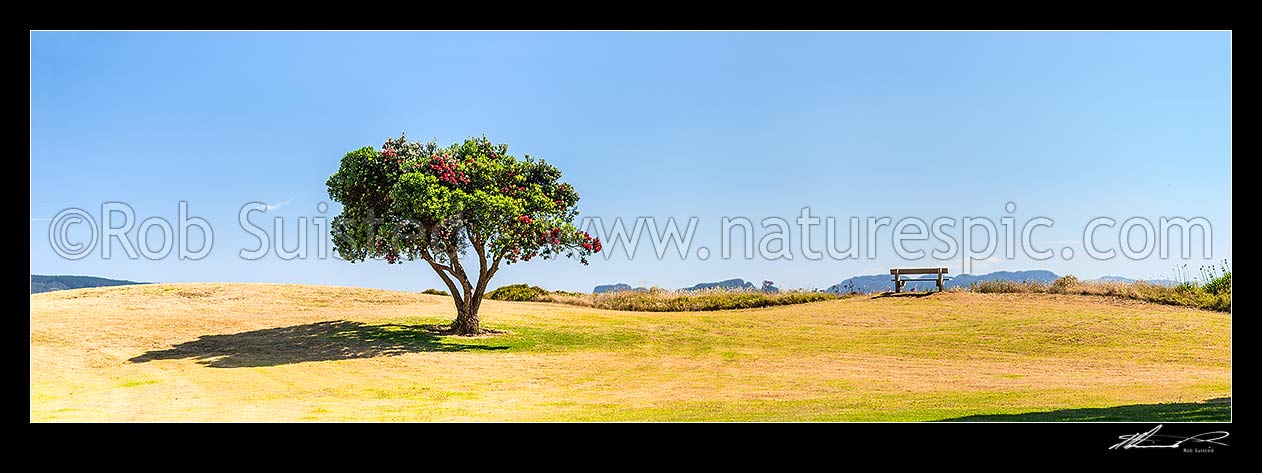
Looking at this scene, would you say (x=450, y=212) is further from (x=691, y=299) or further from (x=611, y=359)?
(x=691, y=299)

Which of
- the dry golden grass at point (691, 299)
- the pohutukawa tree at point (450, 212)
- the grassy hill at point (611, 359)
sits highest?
the pohutukawa tree at point (450, 212)

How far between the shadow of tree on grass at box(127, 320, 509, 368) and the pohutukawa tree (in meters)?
1.92

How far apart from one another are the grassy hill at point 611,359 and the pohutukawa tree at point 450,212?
2.50 metres

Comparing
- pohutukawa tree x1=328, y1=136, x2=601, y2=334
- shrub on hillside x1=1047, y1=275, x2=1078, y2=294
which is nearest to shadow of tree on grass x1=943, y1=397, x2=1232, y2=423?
pohutukawa tree x1=328, y1=136, x2=601, y2=334

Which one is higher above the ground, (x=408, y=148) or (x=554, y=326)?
(x=408, y=148)

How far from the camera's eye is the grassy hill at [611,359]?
49.2 feet

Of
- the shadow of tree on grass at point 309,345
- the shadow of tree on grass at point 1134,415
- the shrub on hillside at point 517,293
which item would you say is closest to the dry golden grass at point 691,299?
the shrub on hillside at point 517,293

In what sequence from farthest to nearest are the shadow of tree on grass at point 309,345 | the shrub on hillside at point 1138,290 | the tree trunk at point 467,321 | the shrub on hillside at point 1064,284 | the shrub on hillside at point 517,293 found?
1. the shrub on hillside at point 517,293
2. the shrub on hillside at point 1064,284
3. the shrub on hillside at point 1138,290
4. the tree trunk at point 467,321
5. the shadow of tree on grass at point 309,345

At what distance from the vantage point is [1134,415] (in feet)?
41.5

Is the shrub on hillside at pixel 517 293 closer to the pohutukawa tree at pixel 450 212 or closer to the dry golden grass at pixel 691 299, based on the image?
the dry golden grass at pixel 691 299
